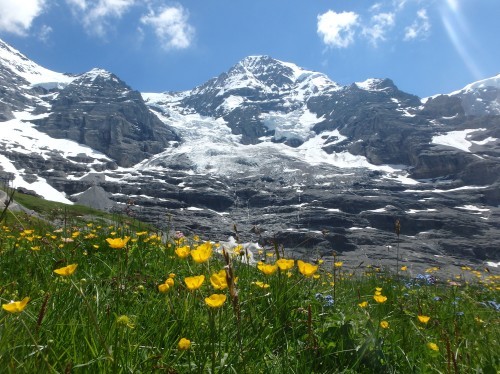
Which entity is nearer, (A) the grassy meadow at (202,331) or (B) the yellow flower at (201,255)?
(A) the grassy meadow at (202,331)

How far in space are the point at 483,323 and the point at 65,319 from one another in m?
4.71

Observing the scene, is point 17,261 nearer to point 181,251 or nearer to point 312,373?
point 181,251

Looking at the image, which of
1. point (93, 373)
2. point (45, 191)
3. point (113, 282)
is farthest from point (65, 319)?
point (45, 191)

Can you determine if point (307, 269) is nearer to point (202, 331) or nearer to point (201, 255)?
point (201, 255)

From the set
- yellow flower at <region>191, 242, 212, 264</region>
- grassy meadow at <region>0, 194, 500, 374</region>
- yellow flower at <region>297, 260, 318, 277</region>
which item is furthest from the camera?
yellow flower at <region>297, 260, 318, 277</region>

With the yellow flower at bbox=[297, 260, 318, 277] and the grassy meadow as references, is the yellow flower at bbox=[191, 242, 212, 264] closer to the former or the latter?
the grassy meadow

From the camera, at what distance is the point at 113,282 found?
4.05 metres

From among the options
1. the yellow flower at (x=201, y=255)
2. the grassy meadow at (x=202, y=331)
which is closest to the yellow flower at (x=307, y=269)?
the grassy meadow at (x=202, y=331)

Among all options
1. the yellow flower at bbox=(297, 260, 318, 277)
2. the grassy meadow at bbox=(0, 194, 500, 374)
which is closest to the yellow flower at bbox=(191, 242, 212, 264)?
the grassy meadow at bbox=(0, 194, 500, 374)

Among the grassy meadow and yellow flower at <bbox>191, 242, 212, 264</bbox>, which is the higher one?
yellow flower at <bbox>191, 242, 212, 264</bbox>

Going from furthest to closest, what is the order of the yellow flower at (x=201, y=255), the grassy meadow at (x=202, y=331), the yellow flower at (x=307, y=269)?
the yellow flower at (x=307, y=269)
the yellow flower at (x=201, y=255)
the grassy meadow at (x=202, y=331)

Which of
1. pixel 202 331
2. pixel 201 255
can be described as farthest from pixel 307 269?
pixel 202 331

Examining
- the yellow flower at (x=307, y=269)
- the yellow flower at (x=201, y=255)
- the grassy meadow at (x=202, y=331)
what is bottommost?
the grassy meadow at (x=202, y=331)

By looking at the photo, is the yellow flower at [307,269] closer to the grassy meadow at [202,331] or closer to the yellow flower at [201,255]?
the grassy meadow at [202,331]
